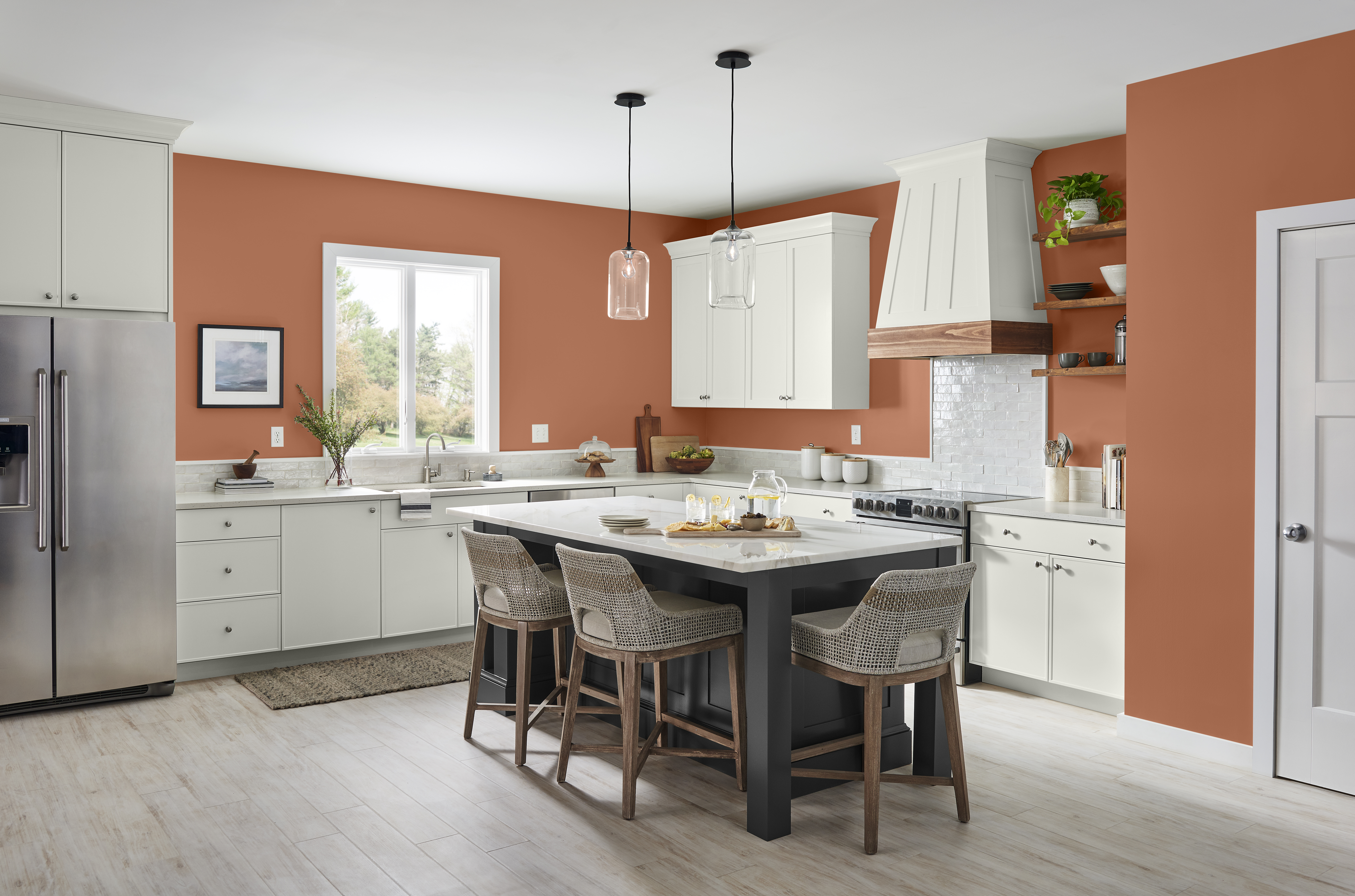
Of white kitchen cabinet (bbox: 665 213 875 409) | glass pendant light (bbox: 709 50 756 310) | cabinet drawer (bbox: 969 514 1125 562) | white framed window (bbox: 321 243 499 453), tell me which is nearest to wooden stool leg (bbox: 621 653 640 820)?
glass pendant light (bbox: 709 50 756 310)

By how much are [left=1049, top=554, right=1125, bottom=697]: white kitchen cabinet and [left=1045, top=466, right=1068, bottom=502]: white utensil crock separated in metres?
0.55

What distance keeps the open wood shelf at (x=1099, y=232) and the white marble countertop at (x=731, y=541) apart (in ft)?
6.04

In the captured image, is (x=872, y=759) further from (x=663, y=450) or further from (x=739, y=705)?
(x=663, y=450)

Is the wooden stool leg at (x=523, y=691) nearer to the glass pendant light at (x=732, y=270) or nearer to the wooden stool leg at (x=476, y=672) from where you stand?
the wooden stool leg at (x=476, y=672)

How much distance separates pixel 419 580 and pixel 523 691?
1.90 metres

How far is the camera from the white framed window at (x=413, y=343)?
19.3ft

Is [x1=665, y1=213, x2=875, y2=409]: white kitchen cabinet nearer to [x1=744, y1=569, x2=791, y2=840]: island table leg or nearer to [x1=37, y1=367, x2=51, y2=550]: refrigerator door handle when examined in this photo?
[x1=744, y1=569, x2=791, y2=840]: island table leg

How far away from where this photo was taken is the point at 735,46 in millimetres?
3619

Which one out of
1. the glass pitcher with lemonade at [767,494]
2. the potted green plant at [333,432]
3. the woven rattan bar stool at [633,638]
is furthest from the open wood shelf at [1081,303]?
the potted green plant at [333,432]

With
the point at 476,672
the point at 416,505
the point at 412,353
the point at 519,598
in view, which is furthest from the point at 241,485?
the point at 519,598

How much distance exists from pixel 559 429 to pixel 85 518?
Result: 9.60 ft

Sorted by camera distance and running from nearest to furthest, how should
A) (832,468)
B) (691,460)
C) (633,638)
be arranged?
(633,638) < (832,468) < (691,460)

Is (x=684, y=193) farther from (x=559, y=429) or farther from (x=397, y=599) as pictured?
(x=397, y=599)

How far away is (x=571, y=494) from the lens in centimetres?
600
